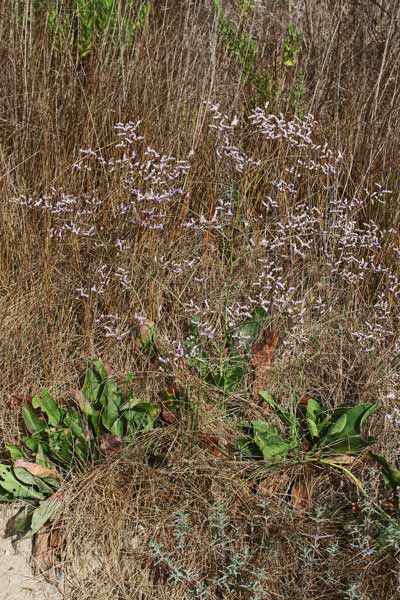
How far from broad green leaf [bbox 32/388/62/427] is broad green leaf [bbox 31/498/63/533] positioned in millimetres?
266

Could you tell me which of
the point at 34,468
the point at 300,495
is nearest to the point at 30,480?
the point at 34,468

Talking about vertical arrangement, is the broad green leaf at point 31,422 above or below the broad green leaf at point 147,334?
below

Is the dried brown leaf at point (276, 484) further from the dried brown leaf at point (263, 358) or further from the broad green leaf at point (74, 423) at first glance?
the broad green leaf at point (74, 423)

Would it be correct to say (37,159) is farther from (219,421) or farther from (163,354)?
(219,421)

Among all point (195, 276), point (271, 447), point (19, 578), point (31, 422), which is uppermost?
point (195, 276)

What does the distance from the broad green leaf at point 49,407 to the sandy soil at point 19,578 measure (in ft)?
1.22

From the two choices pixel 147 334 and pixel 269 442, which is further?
pixel 147 334

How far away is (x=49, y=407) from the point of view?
2531mm

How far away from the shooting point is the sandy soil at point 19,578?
88.5 inches

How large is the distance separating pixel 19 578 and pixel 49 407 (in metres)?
0.54

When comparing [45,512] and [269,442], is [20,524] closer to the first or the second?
[45,512]

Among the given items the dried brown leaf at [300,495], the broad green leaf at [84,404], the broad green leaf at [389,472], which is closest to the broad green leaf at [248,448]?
the dried brown leaf at [300,495]

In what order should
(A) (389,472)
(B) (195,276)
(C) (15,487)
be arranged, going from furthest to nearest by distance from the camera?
(B) (195,276), (C) (15,487), (A) (389,472)

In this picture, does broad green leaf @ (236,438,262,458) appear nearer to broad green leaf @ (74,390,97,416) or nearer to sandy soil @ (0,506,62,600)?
broad green leaf @ (74,390,97,416)
